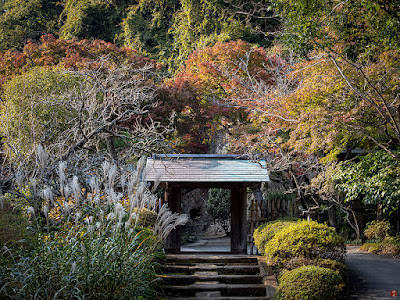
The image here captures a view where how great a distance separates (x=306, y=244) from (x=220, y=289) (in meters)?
1.73

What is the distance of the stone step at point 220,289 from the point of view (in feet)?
22.9

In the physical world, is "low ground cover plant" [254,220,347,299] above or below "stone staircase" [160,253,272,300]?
above

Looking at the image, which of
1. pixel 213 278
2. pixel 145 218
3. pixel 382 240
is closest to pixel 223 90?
pixel 382 240

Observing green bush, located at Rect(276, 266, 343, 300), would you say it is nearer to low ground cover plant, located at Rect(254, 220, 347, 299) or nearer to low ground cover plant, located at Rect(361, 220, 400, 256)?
low ground cover plant, located at Rect(254, 220, 347, 299)

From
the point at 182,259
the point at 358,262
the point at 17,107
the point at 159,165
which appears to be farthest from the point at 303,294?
the point at 17,107

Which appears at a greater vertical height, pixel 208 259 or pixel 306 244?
pixel 306 244

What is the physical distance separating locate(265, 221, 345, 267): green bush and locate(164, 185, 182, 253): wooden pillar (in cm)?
396

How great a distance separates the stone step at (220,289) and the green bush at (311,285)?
1309mm

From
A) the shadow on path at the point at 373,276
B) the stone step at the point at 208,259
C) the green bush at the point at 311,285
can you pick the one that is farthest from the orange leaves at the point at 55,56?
the green bush at the point at 311,285

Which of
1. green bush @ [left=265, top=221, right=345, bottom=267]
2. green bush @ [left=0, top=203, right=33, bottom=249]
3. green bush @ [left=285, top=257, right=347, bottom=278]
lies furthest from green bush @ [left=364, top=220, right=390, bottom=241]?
green bush @ [left=0, top=203, right=33, bottom=249]

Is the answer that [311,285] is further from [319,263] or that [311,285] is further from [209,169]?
[209,169]

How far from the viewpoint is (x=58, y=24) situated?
84.3 feet

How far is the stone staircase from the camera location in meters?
7.00

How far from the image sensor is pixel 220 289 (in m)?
7.13
